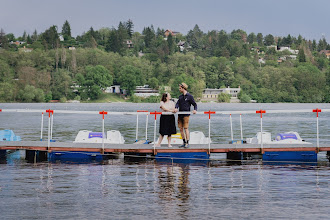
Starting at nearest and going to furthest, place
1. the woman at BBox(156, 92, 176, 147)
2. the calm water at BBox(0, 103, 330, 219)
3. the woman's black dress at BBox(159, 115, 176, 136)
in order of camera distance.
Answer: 1. the calm water at BBox(0, 103, 330, 219)
2. the woman at BBox(156, 92, 176, 147)
3. the woman's black dress at BBox(159, 115, 176, 136)

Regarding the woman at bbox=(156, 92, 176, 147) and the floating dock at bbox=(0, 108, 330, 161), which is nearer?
the woman at bbox=(156, 92, 176, 147)

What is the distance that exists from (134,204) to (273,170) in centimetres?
711

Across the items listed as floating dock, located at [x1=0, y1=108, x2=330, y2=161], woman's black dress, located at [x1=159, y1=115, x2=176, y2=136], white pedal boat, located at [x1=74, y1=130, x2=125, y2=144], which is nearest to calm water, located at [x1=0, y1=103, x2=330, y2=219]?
floating dock, located at [x1=0, y1=108, x2=330, y2=161]

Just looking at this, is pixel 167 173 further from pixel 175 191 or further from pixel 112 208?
pixel 112 208

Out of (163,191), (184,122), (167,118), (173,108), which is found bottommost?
(163,191)

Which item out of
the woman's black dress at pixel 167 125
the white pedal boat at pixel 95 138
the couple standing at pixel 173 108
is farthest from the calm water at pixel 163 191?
the white pedal boat at pixel 95 138

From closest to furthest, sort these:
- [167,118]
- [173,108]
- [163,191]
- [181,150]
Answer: [163,191], [173,108], [167,118], [181,150]

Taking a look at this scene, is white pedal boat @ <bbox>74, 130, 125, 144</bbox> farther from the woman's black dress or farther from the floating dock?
the woman's black dress

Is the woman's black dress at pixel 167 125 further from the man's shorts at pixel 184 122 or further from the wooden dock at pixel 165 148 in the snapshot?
the wooden dock at pixel 165 148

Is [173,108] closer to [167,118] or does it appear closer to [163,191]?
[167,118]

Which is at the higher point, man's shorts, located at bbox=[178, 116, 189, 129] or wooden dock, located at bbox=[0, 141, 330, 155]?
man's shorts, located at bbox=[178, 116, 189, 129]

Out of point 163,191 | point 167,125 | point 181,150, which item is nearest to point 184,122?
point 167,125

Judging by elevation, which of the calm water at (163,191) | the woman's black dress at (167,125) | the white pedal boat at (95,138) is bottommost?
the calm water at (163,191)

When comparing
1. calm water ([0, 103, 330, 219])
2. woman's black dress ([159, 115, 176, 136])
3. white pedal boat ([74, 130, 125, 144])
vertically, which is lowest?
calm water ([0, 103, 330, 219])
